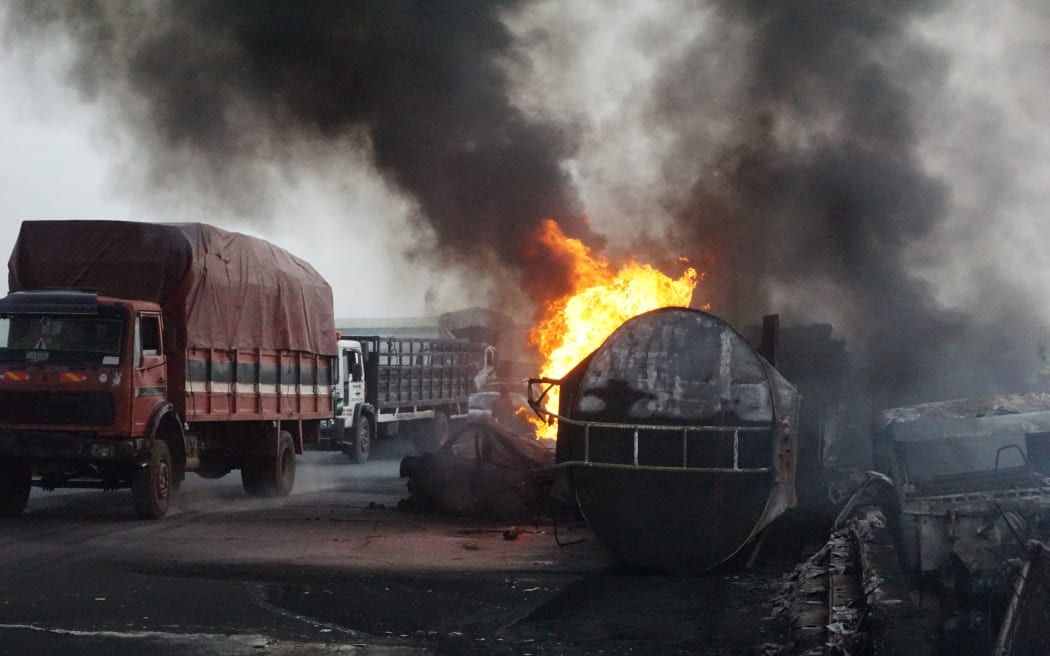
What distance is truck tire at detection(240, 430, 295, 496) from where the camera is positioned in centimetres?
1895

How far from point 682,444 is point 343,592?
10.7 feet

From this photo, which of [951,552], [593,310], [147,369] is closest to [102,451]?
[147,369]

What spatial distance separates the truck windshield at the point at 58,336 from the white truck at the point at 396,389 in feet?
28.2

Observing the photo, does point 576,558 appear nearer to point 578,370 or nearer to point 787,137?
point 578,370

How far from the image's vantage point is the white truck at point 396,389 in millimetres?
25250

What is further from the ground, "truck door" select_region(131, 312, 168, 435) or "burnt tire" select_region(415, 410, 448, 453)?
"truck door" select_region(131, 312, 168, 435)

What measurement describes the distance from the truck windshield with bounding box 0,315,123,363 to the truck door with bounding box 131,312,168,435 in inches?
11.9

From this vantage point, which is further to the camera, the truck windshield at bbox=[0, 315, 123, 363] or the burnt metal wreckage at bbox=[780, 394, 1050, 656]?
the truck windshield at bbox=[0, 315, 123, 363]

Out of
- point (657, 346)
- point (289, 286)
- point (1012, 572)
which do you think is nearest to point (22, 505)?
point (289, 286)

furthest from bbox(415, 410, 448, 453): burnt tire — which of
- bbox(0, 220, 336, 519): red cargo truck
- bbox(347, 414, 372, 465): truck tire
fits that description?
bbox(0, 220, 336, 519): red cargo truck

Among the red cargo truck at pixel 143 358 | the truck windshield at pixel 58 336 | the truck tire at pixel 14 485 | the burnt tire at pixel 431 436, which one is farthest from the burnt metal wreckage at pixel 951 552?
the burnt tire at pixel 431 436

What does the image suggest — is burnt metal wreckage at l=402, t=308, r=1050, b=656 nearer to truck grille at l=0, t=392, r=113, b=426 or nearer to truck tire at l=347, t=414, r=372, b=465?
truck grille at l=0, t=392, r=113, b=426

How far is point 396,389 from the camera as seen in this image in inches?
1068

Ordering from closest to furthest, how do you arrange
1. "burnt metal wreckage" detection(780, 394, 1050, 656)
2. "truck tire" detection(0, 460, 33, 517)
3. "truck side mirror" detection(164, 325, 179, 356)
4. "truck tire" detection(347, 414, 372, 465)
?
1. "burnt metal wreckage" detection(780, 394, 1050, 656)
2. "truck tire" detection(0, 460, 33, 517)
3. "truck side mirror" detection(164, 325, 179, 356)
4. "truck tire" detection(347, 414, 372, 465)
